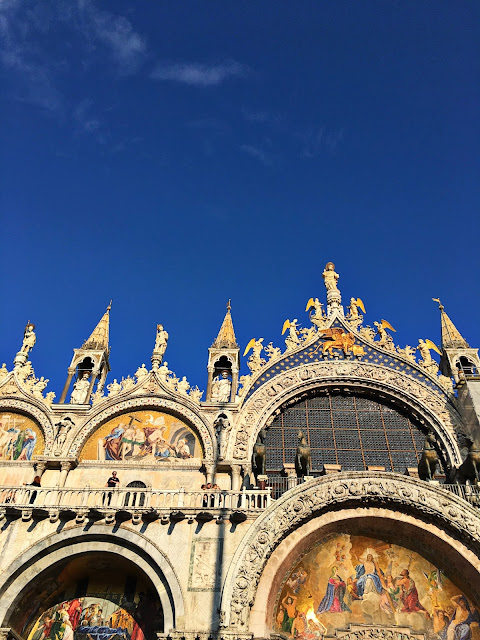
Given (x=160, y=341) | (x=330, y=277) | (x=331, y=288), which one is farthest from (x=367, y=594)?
(x=330, y=277)

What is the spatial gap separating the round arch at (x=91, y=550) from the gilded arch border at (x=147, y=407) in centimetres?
404

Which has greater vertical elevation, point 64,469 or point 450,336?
point 450,336

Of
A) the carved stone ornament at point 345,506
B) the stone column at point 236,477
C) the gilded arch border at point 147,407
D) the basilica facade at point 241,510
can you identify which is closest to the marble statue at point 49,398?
the basilica facade at point 241,510

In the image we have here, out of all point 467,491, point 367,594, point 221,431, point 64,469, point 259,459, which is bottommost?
point 367,594

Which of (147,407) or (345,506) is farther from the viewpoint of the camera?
(147,407)

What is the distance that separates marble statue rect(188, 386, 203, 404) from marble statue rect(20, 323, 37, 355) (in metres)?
7.42

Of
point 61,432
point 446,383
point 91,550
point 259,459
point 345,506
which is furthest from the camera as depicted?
point 446,383

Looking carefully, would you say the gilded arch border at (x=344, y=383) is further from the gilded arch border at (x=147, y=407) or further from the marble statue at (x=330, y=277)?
the marble statue at (x=330, y=277)

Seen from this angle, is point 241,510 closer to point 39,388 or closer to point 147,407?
point 147,407

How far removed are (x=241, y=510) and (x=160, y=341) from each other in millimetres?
9299

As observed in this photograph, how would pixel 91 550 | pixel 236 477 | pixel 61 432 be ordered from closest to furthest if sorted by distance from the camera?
pixel 91 550 < pixel 236 477 < pixel 61 432

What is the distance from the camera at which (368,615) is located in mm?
14414

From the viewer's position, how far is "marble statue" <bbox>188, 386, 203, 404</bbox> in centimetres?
1956

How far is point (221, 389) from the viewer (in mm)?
20156
